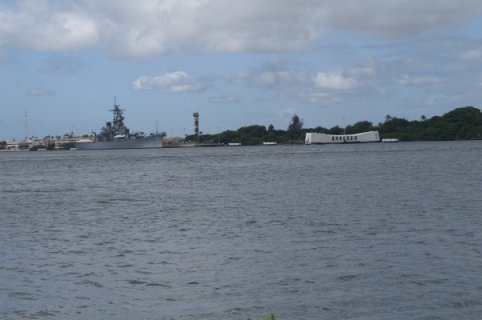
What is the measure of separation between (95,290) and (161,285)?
77.6 inches

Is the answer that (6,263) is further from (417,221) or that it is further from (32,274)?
(417,221)

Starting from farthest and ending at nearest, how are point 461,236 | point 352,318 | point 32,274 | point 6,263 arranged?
1. point 461,236
2. point 6,263
3. point 32,274
4. point 352,318

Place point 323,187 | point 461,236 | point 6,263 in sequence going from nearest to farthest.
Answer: point 6,263 → point 461,236 → point 323,187

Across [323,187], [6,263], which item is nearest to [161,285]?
[6,263]

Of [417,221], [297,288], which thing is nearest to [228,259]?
[297,288]

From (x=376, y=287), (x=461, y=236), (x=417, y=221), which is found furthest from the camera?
(x=417, y=221)

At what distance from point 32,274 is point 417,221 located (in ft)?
60.2

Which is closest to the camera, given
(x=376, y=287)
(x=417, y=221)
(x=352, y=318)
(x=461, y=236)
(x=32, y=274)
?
(x=352, y=318)

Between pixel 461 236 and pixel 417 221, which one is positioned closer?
pixel 461 236

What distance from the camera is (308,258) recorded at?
2627 centimetres

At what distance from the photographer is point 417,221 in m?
35.4

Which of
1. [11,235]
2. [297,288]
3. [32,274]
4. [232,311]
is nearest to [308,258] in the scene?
[297,288]

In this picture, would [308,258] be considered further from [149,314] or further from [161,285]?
[149,314]

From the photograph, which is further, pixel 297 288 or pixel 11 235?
pixel 11 235
